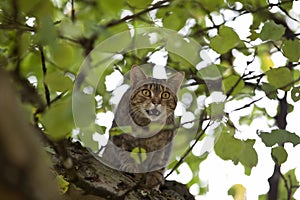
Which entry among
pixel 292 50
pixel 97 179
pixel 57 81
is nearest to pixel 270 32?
pixel 292 50

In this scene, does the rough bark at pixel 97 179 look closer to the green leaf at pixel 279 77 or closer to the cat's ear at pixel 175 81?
the green leaf at pixel 279 77

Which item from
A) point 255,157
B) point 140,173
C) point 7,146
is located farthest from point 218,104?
point 7,146

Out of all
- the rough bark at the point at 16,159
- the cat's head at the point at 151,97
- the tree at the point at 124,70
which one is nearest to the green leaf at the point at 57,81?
the tree at the point at 124,70

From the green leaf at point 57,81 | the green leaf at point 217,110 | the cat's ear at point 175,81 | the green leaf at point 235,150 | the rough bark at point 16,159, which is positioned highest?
the cat's ear at point 175,81

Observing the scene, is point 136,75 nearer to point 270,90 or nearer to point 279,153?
point 270,90

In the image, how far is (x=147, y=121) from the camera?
248 centimetres

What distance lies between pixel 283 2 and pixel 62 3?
2.88 feet

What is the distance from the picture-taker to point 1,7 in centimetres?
130

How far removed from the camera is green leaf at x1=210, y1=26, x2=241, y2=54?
67.6 inches

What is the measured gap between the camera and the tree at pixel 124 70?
3.55ft

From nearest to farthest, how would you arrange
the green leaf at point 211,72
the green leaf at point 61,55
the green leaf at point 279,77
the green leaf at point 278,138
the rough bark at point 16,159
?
the rough bark at point 16,159 < the green leaf at point 61,55 < the green leaf at point 278,138 < the green leaf at point 279,77 < the green leaf at point 211,72

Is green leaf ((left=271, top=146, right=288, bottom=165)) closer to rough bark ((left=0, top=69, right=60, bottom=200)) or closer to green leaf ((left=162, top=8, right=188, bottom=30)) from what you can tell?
green leaf ((left=162, top=8, right=188, bottom=30))

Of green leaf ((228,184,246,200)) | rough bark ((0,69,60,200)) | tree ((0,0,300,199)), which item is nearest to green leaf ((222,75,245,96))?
tree ((0,0,300,199))

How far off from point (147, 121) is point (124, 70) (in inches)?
9.9
